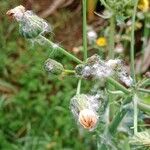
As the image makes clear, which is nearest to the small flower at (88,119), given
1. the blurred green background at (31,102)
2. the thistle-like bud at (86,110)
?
the thistle-like bud at (86,110)

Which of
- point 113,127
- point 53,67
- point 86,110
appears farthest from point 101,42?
point 86,110

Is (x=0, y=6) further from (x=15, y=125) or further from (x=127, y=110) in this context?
(x=127, y=110)

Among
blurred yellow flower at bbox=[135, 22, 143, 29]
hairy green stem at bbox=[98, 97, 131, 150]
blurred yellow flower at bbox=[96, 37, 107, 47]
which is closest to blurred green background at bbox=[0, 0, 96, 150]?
blurred yellow flower at bbox=[96, 37, 107, 47]

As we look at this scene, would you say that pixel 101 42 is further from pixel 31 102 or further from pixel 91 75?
pixel 91 75

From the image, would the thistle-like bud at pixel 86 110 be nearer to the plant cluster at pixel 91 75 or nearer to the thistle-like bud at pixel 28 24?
the plant cluster at pixel 91 75

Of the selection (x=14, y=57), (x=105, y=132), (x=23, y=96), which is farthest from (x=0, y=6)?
(x=105, y=132)

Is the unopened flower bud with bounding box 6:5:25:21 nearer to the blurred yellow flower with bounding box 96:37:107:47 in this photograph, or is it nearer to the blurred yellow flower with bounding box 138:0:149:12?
the blurred yellow flower with bounding box 138:0:149:12
